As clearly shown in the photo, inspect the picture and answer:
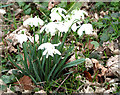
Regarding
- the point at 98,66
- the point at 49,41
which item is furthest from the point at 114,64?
the point at 49,41

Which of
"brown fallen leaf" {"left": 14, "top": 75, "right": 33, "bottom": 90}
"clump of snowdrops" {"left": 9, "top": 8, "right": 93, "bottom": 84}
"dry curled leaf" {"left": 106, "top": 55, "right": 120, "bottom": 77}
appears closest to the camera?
"clump of snowdrops" {"left": 9, "top": 8, "right": 93, "bottom": 84}

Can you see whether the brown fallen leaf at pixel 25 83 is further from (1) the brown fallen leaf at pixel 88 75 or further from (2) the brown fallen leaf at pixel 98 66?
(2) the brown fallen leaf at pixel 98 66

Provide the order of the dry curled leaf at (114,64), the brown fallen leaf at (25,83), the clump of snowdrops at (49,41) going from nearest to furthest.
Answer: the clump of snowdrops at (49,41) → the brown fallen leaf at (25,83) → the dry curled leaf at (114,64)

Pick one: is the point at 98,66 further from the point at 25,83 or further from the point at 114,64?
the point at 25,83

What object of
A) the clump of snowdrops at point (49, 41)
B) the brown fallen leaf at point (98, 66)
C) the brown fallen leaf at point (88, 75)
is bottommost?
the brown fallen leaf at point (88, 75)

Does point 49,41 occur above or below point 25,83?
above

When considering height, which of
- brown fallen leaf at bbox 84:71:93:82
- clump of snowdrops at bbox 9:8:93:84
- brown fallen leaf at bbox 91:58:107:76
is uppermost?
clump of snowdrops at bbox 9:8:93:84

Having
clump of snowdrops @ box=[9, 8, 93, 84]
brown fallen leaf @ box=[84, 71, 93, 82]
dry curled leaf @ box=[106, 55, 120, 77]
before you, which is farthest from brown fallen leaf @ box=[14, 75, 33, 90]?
dry curled leaf @ box=[106, 55, 120, 77]

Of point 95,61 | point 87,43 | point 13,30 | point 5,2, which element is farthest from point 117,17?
point 5,2

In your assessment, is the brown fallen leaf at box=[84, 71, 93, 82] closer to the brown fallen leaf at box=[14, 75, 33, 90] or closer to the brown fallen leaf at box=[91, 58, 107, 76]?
the brown fallen leaf at box=[91, 58, 107, 76]

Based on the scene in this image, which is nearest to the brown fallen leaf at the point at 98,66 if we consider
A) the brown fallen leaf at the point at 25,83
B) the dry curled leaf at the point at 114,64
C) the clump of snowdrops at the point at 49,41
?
the dry curled leaf at the point at 114,64
